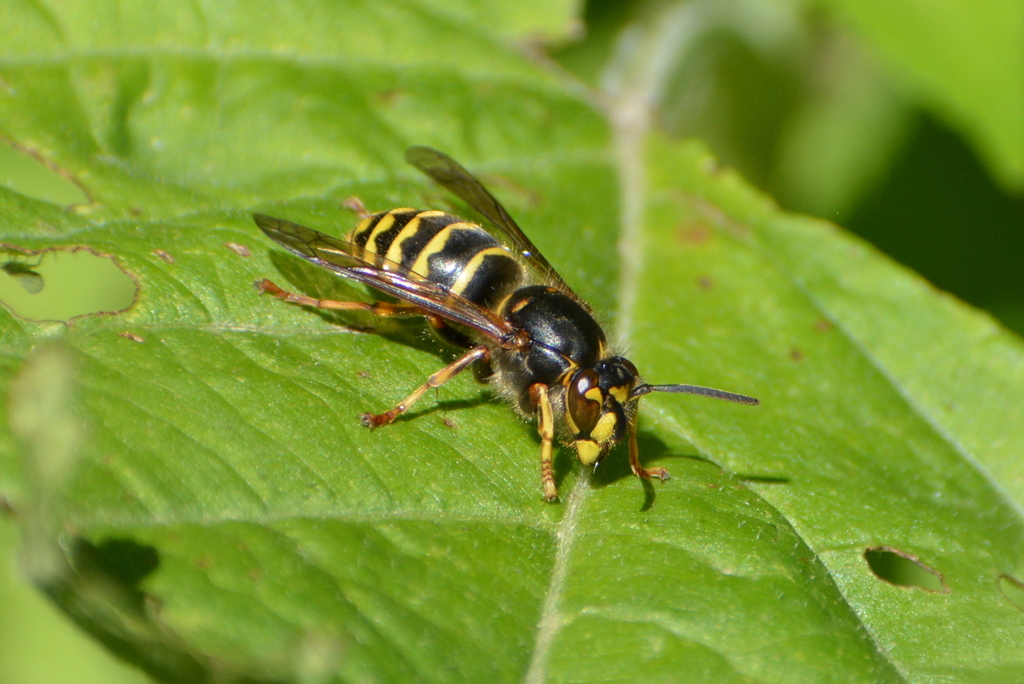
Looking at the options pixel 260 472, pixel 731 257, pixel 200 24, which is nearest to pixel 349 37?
pixel 200 24

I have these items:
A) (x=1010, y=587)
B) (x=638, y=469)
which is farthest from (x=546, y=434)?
(x=1010, y=587)

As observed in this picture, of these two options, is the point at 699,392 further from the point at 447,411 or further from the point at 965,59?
the point at 965,59

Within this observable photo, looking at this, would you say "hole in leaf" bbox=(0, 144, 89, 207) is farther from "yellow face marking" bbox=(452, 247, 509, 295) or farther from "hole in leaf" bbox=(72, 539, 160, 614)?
"hole in leaf" bbox=(72, 539, 160, 614)

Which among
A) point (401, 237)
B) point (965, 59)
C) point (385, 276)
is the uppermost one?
point (965, 59)

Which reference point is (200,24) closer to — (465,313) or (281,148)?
(281,148)

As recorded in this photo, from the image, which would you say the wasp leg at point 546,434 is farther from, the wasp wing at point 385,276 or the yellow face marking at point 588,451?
the wasp wing at point 385,276

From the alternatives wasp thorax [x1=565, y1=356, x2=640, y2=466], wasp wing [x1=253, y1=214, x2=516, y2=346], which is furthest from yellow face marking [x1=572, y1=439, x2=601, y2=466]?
wasp wing [x1=253, y1=214, x2=516, y2=346]

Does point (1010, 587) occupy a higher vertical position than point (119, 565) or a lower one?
lower
